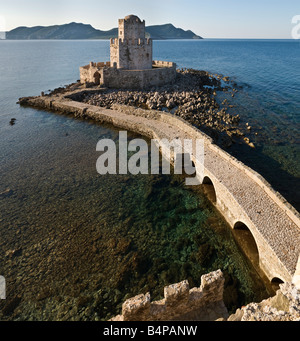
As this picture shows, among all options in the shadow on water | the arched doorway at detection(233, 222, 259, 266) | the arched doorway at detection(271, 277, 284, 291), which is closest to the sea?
the shadow on water

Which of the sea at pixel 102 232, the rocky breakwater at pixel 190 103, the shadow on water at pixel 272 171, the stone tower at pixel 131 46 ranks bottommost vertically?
the sea at pixel 102 232

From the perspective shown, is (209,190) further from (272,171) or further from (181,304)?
(181,304)

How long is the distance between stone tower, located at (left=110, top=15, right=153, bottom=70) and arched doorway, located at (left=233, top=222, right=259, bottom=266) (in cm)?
3249

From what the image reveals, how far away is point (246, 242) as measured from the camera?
1264 centimetres

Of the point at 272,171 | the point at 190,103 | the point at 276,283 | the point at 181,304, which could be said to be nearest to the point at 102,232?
the point at 181,304

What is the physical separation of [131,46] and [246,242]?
34831 mm

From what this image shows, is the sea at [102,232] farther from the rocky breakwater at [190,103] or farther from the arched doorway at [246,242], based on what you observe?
the rocky breakwater at [190,103]

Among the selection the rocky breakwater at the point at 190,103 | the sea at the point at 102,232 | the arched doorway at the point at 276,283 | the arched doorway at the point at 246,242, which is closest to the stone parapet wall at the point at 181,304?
the sea at the point at 102,232

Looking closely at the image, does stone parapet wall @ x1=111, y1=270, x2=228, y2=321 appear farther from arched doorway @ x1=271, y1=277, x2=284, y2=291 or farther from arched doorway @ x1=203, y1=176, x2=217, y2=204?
arched doorway @ x1=203, y1=176, x2=217, y2=204

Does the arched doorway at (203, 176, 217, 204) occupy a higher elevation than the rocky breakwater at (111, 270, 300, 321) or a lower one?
lower

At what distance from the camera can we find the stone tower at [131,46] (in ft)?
118

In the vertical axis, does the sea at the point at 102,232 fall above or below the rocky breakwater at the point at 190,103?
below

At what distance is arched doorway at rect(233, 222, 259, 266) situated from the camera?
1185 cm

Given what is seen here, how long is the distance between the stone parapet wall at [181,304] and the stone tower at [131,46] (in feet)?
119
